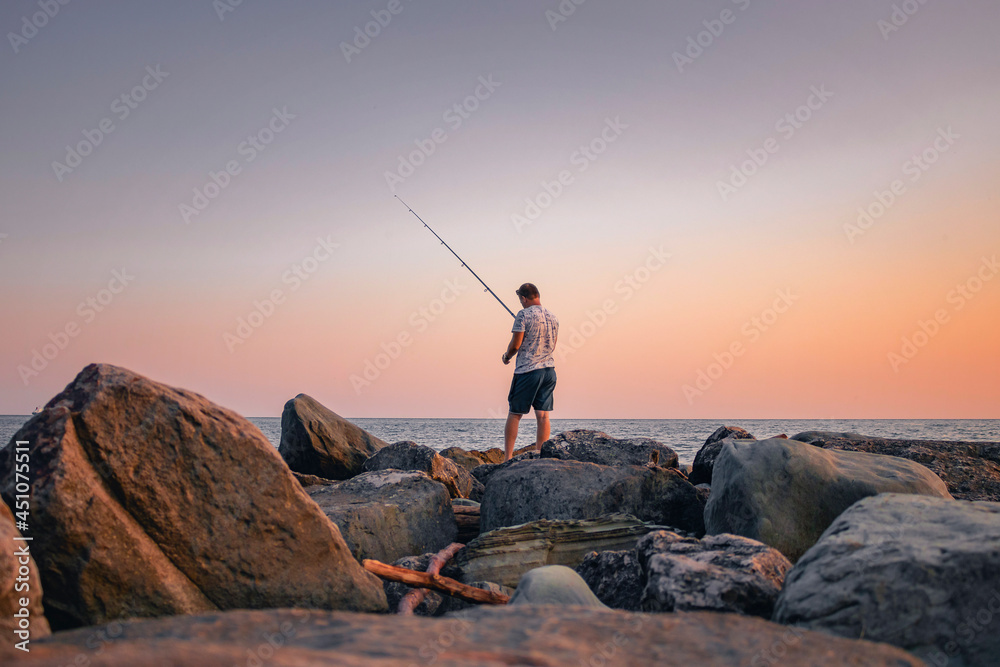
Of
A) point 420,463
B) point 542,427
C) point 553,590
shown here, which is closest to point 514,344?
point 542,427

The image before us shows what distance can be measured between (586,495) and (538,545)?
26.0 inches

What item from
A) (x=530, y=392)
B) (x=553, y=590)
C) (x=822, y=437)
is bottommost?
(x=553, y=590)

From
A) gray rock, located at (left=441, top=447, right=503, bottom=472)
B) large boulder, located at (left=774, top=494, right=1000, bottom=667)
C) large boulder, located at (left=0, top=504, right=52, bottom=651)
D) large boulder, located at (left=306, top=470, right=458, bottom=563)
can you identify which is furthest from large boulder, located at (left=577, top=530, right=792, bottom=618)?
gray rock, located at (left=441, top=447, right=503, bottom=472)

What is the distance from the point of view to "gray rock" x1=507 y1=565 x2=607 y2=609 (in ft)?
9.15

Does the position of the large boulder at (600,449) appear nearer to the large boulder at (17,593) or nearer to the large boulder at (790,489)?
the large boulder at (790,489)

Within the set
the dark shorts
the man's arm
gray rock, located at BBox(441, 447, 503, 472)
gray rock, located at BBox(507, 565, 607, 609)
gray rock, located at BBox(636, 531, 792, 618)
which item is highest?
the man's arm

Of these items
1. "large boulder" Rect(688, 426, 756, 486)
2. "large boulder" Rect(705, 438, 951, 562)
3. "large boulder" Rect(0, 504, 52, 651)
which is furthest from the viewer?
"large boulder" Rect(688, 426, 756, 486)

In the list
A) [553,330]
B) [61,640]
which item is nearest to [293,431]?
[553,330]

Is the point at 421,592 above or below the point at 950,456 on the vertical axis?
below

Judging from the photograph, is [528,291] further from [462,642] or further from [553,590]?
[462,642]

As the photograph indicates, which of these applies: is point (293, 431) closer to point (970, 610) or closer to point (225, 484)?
point (225, 484)

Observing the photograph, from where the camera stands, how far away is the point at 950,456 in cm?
559

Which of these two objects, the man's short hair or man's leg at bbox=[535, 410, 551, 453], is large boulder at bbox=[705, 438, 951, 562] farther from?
the man's short hair

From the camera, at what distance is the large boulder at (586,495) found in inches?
184
